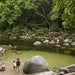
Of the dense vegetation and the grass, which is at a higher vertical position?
the dense vegetation

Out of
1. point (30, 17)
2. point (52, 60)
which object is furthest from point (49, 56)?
point (30, 17)

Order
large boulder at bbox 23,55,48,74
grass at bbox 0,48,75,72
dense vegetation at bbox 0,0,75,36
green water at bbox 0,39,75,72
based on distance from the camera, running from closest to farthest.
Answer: large boulder at bbox 23,55,48,74, grass at bbox 0,48,75,72, green water at bbox 0,39,75,72, dense vegetation at bbox 0,0,75,36

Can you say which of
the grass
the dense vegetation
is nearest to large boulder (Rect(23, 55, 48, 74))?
the grass

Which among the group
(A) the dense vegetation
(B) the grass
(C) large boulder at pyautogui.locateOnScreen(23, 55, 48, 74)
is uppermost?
(A) the dense vegetation

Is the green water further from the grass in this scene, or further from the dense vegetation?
the dense vegetation

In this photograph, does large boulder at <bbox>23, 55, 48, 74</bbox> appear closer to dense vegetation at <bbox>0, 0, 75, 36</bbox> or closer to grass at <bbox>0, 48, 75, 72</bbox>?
grass at <bbox>0, 48, 75, 72</bbox>

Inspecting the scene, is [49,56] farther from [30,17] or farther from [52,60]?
[30,17]

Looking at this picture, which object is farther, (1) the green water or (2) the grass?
(1) the green water

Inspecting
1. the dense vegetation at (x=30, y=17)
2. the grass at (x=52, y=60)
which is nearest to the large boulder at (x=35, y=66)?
the grass at (x=52, y=60)

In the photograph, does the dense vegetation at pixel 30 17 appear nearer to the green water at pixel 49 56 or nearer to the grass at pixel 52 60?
the green water at pixel 49 56

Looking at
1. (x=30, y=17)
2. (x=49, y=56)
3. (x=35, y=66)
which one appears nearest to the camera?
(x=35, y=66)

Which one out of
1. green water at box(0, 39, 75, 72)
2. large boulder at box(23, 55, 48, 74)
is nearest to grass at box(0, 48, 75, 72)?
green water at box(0, 39, 75, 72)

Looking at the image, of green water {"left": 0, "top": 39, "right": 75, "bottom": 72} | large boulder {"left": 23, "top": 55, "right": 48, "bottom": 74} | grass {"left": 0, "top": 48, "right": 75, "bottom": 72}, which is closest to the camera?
large boulder {"left": 23, "top": 55, "right": 48, "bottom": 74}

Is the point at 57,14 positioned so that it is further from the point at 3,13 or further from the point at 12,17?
the point at 3,13
